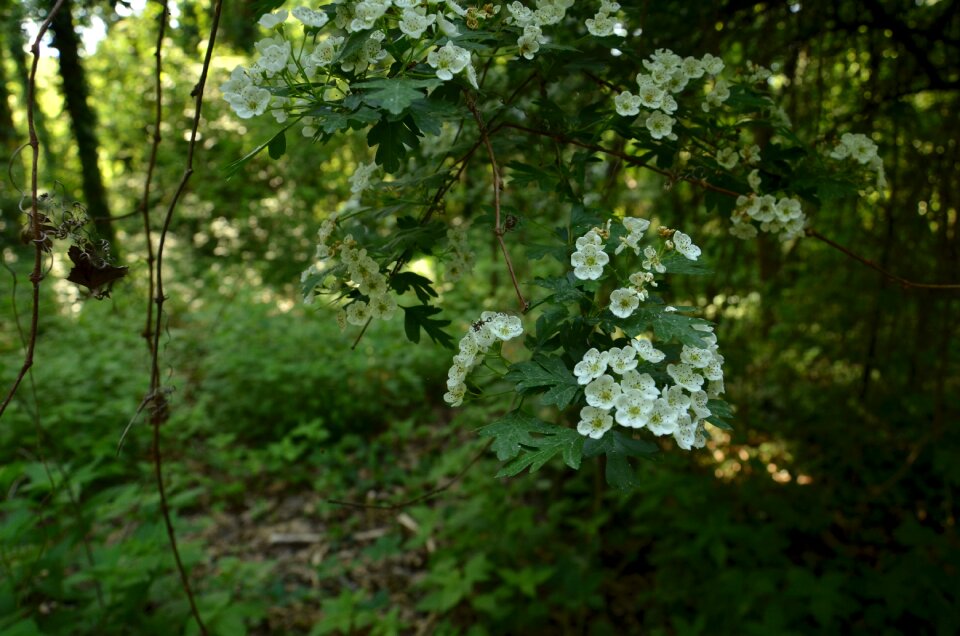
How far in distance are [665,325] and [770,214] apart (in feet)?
2.04

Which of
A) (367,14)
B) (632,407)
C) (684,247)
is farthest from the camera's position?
(684,247)

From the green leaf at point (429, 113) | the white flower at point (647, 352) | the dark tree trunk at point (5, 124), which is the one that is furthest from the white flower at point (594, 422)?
the dark tree trunk at point (5, 124)

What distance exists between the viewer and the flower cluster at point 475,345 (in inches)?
40.6

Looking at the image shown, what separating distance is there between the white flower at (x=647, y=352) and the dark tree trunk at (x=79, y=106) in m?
1.10

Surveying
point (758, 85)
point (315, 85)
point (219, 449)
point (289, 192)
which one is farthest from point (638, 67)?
point (289, 192)

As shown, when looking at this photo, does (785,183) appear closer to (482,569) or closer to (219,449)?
(482,569)

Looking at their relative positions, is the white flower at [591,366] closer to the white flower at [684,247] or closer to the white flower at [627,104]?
the white flower at [684,247]

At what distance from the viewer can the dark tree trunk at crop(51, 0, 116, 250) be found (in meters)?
1.87

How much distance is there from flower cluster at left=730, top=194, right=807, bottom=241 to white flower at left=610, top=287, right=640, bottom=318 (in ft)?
1.94

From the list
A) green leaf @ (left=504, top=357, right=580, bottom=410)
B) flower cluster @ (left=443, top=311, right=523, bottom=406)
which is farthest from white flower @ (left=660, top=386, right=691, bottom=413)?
flower cluster @ (left=443, top=311, right=523, bottom=406)

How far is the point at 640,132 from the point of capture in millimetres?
1284

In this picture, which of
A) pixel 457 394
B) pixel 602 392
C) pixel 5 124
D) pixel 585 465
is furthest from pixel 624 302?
pixel 5 124

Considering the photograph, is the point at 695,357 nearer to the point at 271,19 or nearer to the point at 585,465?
the point at 271,19

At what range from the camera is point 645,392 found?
854 millimetres
